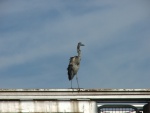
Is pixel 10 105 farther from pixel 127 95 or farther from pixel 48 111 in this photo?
pixel 127 95

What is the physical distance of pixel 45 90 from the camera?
22.8 meters

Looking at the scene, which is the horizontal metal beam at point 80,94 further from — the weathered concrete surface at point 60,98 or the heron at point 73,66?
the heron at point 73,66

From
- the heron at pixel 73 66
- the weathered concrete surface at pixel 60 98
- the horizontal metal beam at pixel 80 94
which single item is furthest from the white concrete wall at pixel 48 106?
the heron at pixel 73 66

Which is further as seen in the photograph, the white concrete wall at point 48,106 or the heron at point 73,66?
the heron at point 73,66

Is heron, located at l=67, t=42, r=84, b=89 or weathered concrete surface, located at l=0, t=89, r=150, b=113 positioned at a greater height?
heron, located at l=67, t=42, r=84, b=89

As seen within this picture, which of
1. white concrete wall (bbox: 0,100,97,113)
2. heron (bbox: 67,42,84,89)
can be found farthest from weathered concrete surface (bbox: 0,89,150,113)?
heron (bbox: 67,42,84,89)

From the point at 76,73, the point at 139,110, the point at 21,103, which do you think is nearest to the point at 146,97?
the point at 139,110

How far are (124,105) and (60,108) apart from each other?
9.06ft

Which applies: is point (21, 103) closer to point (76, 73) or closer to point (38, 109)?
point (38, 109)

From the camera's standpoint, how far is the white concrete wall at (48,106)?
75.2 feet

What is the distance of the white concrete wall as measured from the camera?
22.9 metres

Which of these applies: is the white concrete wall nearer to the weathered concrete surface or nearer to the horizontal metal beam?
the weathered concrete surface

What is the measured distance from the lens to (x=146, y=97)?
2347cm

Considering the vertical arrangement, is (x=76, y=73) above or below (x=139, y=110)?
above
